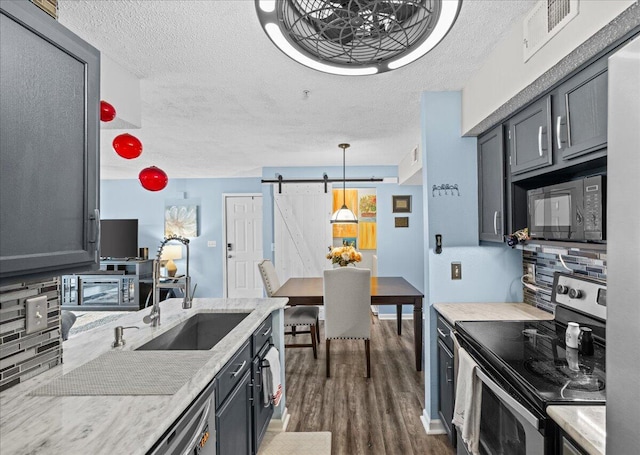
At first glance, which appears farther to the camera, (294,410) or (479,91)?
(294,410)

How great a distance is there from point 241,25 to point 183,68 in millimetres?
650

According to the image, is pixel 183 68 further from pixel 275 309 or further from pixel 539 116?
pixel 539 116

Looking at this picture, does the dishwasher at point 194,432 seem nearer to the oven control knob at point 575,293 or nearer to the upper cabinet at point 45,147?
the upper cabinet at point 45,147

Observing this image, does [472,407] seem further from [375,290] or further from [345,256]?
[345,256]

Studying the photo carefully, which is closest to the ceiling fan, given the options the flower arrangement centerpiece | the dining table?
the dining table

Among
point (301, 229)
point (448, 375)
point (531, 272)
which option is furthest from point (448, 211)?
point (301, 229)

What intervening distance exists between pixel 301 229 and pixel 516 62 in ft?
13.2

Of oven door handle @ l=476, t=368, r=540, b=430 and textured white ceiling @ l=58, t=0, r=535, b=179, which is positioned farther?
textured white ceiling @ l=58, t=0, r=535, b=179

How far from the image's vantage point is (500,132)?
218 centimetres

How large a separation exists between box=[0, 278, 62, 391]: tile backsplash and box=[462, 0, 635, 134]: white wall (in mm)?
2170

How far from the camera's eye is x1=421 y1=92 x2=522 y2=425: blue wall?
7.87 feet

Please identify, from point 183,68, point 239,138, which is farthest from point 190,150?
point 183,68

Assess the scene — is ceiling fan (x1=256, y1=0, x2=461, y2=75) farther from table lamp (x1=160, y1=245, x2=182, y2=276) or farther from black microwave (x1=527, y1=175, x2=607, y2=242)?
table lamp (x1=160, y1=245, x2=182, y2=276)

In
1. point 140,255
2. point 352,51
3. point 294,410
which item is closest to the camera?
point 352,51
